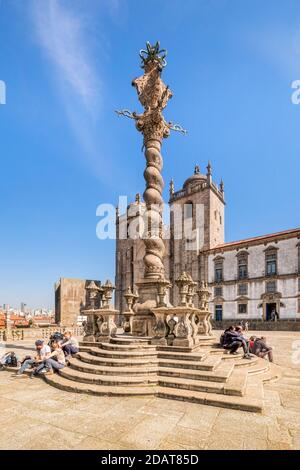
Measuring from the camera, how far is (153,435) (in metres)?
3.74

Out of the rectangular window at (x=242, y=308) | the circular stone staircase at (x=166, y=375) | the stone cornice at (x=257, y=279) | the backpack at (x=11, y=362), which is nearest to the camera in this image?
the circular stone staircase at (x=166, y=375)

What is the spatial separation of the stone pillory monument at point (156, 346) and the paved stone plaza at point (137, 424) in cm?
38

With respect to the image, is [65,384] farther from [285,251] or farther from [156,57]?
[285,251]

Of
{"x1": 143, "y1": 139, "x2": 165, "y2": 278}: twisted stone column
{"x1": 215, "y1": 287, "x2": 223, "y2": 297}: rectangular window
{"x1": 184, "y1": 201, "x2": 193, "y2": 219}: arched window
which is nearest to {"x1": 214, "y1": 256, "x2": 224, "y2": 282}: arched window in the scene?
{"x1": 215, "y1": 287, "x2": 223, "y2": 297}: rectangular window

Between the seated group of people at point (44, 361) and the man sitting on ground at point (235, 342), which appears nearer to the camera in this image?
the seated group of people at point (44, 361)

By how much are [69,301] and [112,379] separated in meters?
30.8

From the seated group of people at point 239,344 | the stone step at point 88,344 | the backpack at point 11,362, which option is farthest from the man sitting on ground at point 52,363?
the seated group of people at point 239,344

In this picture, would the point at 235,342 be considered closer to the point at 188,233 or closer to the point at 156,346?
the point at 156,346

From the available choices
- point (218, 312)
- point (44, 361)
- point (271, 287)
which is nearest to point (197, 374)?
point (44, 361)

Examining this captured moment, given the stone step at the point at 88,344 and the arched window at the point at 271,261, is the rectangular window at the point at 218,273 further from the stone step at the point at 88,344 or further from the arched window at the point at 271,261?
the stone step at the point at 88,344

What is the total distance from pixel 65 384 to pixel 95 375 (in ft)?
2.26

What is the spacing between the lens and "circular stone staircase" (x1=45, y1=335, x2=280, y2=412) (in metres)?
5.23

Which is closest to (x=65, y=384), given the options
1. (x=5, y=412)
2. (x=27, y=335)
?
(x=5, y=412)

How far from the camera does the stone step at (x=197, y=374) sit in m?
5.78
